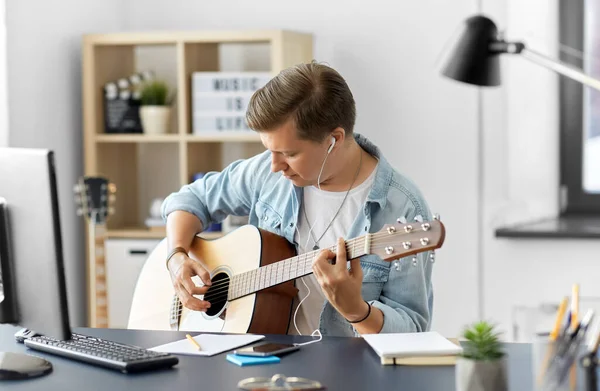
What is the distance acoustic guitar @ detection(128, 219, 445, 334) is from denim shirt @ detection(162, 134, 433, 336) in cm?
8

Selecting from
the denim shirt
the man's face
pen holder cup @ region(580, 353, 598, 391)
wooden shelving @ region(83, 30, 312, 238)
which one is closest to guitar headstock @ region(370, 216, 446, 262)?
the denim shirt

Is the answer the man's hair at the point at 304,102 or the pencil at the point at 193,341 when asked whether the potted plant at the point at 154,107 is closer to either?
the man's hair at the point at 304,102

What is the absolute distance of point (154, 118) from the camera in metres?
3.56

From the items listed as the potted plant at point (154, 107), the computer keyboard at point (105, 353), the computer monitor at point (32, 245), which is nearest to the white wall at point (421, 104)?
the potted plant at point (154, 107)

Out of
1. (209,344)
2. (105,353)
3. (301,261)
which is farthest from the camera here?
(301,261)

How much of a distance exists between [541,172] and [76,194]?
5.86 ft

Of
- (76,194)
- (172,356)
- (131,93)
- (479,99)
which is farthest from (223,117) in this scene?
(172,356)

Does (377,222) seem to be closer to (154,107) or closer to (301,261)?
(301,261)

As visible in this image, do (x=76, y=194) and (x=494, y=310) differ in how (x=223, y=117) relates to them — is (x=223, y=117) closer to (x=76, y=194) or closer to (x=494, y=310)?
(x=76, y=194)

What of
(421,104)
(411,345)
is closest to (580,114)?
(421,104)

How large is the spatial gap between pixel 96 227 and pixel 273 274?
1.61 m

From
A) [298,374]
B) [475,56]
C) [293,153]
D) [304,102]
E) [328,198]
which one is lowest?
[298,374]

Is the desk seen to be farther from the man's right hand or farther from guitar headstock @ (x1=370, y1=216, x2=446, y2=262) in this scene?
the man's right hand

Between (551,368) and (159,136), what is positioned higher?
(159,136)
